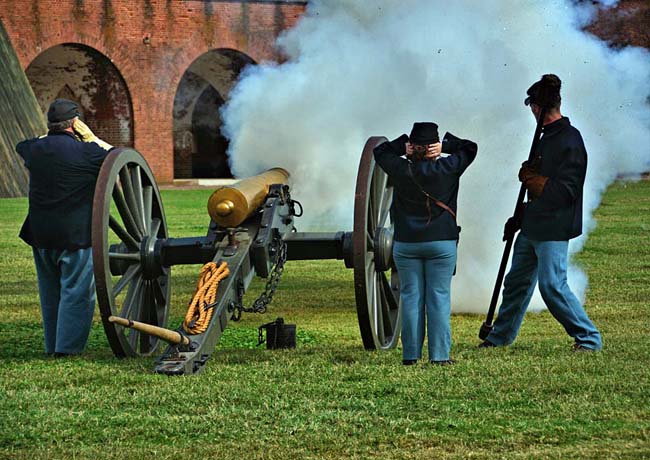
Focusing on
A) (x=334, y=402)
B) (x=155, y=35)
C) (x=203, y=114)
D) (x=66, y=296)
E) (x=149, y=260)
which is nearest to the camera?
(x=334, y=402)

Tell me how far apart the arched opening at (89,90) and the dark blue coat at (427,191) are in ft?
85.0

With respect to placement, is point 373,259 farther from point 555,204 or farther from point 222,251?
point 555,204

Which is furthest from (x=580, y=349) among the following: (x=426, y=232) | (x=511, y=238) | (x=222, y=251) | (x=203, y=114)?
(x=203, y=114)

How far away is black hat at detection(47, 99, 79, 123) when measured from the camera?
22.8 ft

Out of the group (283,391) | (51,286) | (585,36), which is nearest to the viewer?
(283,391)

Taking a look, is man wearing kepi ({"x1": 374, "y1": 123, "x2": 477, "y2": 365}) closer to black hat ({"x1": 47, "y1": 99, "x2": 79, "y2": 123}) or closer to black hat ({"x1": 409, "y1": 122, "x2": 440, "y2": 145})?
black hat ({"x1": 409, "y1": 122, "x2": 440, "y2": 145})

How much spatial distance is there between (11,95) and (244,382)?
19176mm

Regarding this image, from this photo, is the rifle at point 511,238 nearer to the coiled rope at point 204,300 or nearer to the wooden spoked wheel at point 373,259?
the wooden spoked wheel at point 373,259

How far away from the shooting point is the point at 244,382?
5863 mm

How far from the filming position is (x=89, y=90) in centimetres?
3200

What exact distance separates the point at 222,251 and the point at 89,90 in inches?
1019

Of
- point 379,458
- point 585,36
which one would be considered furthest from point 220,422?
point 585,36

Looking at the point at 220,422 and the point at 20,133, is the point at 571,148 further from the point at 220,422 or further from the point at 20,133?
the point at 20,133

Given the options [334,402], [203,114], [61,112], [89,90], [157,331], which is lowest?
[334,402]
